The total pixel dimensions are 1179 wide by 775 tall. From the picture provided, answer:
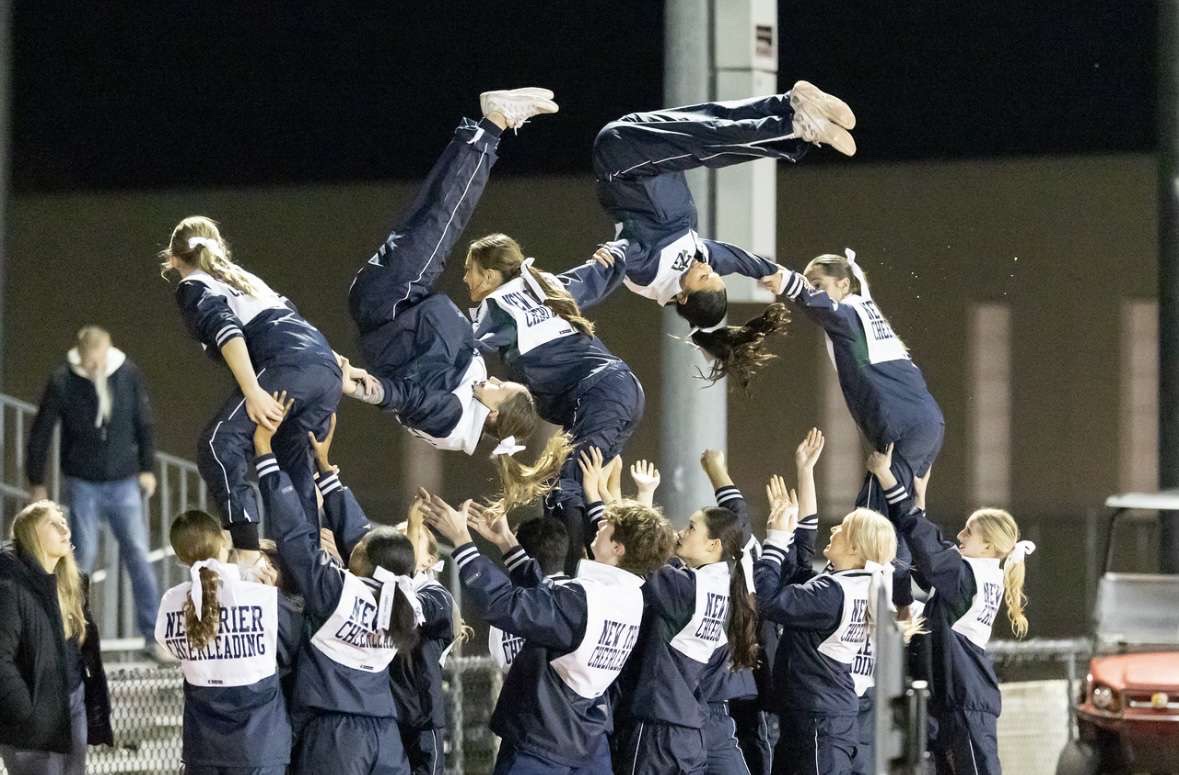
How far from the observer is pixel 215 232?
746cm

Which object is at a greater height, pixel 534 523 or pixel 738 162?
pixel 738 162

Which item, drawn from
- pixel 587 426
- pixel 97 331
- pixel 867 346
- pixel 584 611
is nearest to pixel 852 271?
pixel 867 346

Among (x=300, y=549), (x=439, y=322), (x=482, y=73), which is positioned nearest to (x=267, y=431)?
(x=300, y=549)

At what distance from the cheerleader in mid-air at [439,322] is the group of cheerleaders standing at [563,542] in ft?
0.04

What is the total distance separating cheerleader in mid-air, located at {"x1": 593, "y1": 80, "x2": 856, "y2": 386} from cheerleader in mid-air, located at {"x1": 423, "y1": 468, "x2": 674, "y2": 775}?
1.46 metres

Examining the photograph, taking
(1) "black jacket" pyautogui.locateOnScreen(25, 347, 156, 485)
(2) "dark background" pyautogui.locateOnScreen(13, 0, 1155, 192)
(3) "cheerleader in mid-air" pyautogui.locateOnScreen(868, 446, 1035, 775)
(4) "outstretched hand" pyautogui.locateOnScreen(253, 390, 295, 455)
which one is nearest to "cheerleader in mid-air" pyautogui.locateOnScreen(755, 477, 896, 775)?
(3) "cheerleader in mid-air" pyautogui.locateOnScreen(868, 446, 1035, 775)

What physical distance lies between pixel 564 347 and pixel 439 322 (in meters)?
0.62

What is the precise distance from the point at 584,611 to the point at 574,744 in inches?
19.8

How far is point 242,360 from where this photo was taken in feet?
23.4

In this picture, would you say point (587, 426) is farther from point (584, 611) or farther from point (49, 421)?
point (49, 421)

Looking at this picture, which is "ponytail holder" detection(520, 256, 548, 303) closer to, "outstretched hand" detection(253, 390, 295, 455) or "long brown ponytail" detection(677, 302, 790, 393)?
"long brown ponytail" detection(677, 302, 790, 393)

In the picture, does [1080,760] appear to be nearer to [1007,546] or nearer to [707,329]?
[1007,546]

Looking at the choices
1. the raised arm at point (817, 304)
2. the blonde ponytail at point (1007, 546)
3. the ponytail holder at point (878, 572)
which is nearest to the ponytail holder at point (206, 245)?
the raised arm at point (817, 304)

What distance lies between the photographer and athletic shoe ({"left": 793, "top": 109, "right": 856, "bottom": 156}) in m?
7.97
